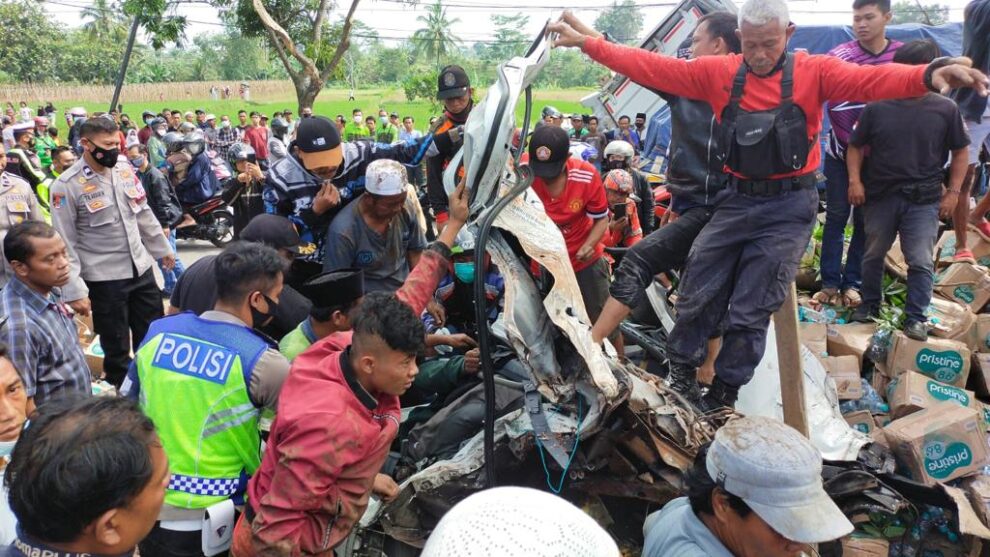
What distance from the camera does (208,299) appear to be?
322cm

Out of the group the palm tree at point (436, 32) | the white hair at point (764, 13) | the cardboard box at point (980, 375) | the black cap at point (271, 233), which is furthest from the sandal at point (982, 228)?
the palm tree at point (436, 32)

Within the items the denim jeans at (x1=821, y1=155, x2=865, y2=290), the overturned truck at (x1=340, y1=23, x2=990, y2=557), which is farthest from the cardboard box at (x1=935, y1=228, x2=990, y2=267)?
the overturned truck at (x1=340, y1=23, x2=990, y2=557)

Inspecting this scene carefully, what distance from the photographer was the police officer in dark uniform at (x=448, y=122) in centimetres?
461

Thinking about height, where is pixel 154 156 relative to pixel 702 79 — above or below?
below

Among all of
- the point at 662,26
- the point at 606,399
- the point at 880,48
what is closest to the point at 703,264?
the point at 606,399

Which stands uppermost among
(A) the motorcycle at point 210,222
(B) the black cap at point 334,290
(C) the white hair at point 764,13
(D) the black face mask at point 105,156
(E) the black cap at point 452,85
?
(C) the white hair at point 764,13

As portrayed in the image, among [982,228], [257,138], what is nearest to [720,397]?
[982,228]

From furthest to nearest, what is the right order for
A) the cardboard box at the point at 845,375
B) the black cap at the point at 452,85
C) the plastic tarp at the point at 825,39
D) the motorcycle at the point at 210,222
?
the plastic tarp at the point at 825,39 < the motorcycle at the point at 210,222 < the black cap at the point at 452,85 < the cardboard box at the point at 845,375

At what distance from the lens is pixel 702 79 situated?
306 centimetres

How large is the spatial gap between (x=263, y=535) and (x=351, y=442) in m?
0.34

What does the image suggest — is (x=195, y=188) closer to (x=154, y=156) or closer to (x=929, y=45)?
(x=154, y=156)

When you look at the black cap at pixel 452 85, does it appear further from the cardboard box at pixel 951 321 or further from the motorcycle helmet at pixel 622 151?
the cardboard box at pixel 951 321

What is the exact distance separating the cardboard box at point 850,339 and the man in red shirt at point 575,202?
4.91 ft

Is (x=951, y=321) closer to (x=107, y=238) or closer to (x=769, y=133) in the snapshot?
(x=769, y=133)
